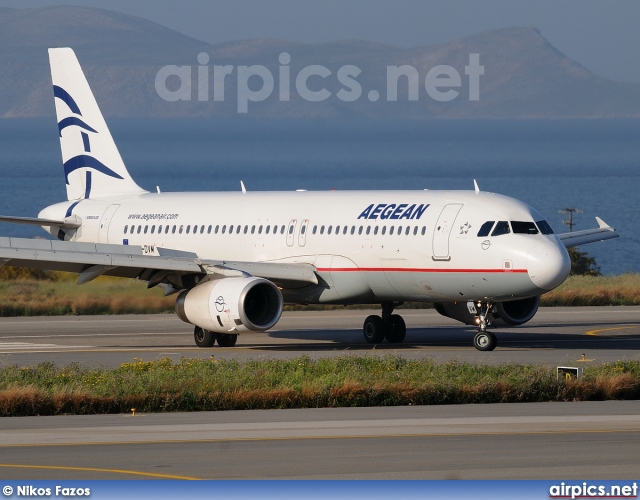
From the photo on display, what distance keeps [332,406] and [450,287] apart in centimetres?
1182

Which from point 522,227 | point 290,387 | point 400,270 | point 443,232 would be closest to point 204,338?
point 400,270

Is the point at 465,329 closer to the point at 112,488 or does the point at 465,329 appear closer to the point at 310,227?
the point at 310,227

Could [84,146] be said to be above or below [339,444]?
above

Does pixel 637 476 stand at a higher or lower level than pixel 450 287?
lower

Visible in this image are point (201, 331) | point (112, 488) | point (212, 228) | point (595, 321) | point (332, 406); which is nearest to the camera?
point (112, 488)

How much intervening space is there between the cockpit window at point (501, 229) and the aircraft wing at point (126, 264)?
523 cm

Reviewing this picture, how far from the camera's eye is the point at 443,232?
3509cm

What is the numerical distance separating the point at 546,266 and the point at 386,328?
21.6 feet

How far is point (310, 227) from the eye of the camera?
125ft

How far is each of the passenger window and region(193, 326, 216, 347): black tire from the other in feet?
25.4

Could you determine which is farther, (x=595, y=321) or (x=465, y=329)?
(x=595, y=321)

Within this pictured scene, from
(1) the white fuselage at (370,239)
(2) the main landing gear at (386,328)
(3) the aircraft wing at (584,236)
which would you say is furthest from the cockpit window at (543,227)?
(3) the aircraft wing at (584,236)

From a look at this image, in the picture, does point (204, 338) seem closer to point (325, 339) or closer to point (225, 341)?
point (225, 341)

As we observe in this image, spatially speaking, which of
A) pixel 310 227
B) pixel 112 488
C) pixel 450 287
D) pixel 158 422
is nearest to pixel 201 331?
pixel 310 227
